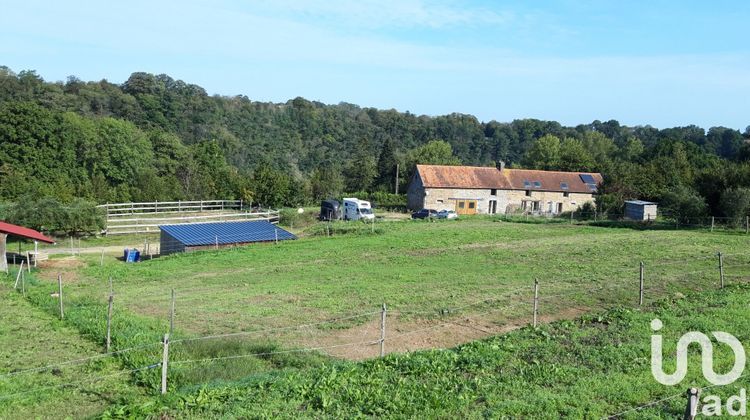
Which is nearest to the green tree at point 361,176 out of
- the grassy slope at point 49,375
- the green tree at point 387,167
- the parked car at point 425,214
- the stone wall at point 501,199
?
the green tree at point 387,167

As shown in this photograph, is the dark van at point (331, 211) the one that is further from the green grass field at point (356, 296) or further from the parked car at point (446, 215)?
the green grass field at point (356, 296)

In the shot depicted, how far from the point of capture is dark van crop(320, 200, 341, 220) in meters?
49.5

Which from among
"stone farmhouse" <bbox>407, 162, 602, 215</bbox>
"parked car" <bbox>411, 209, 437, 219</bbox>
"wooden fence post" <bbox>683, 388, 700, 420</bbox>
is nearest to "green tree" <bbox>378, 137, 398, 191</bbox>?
"stone farmhouse" <bbox>407, 162, 602, 215</bbox>

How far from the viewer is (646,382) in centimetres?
955

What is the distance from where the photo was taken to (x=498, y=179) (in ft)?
200

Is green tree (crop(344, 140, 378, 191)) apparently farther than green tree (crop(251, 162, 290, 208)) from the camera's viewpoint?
Yes

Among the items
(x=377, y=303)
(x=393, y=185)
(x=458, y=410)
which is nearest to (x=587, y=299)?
(x=377, y=303)

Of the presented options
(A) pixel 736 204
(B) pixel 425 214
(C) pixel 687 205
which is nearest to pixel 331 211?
(B) pixel 425 214

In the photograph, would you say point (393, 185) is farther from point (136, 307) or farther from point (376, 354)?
point (376, 354)

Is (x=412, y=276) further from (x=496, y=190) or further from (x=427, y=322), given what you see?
(x=496, y=190)

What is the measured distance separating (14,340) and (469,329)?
35.8 feet

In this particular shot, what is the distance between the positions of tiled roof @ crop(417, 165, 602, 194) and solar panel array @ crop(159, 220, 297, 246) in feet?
78.0

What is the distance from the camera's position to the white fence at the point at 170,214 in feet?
143

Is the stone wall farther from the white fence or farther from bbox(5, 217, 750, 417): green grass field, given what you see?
bbox(5, 217, 750, 417): green grass field
